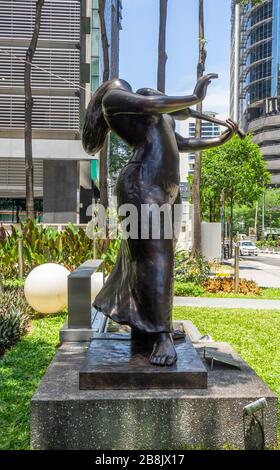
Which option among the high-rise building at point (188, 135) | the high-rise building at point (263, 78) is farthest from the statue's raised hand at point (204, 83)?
the high-rise building at point (263, 78)

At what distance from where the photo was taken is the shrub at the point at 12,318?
7383mm

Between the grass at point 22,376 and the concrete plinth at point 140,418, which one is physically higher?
the concrete plinth at point 140,418

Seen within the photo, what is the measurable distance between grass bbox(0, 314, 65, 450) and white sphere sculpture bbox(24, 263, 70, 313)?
290 mm

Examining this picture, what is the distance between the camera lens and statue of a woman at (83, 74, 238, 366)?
3.96m

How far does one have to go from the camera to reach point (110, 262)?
483 inches

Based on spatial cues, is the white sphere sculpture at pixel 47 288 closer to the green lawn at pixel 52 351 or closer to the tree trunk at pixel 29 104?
the green lawn at pixel 52 351

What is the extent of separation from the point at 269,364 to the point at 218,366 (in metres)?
2.10

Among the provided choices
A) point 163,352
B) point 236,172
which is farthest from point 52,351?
point 236,172

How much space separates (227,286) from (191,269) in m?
1.28

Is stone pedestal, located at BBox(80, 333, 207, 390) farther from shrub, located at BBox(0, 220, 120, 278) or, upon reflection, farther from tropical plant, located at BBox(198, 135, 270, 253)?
tropical plant, located at BBox(198, 135, 270, 253)

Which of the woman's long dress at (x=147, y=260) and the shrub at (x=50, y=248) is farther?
the shrub at (x=50, y=248)

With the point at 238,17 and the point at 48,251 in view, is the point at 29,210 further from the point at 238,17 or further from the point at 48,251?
the point at 238,17

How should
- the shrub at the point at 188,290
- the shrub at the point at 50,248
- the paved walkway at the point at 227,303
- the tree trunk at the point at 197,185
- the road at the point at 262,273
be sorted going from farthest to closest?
the road at the point at 262,273, the tree trunk at the point at 197,185, the shrub at the point at 188,290, the shrub at the point at 50,248, the paved walkway at the point at 227,303

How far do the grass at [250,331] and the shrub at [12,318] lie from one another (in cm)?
274
